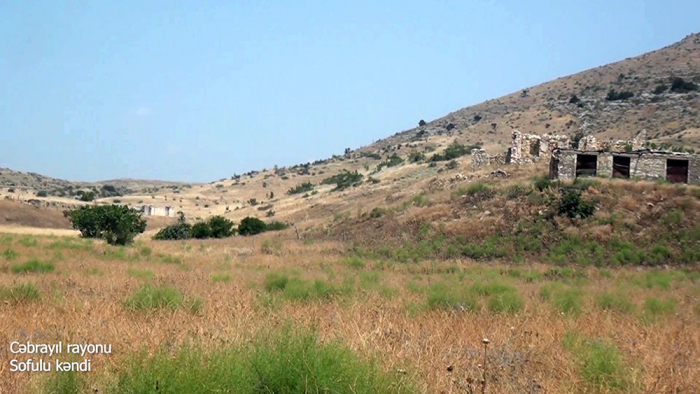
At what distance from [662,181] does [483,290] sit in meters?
18.5

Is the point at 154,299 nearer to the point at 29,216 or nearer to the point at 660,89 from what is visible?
the point at 29,216

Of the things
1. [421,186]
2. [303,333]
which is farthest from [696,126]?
[303,333]

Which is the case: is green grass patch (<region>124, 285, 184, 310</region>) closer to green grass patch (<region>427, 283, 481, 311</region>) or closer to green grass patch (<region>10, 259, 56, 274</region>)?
green grass patch (<region>427, 283, 481, 311</region>)

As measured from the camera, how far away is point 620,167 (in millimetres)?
29281

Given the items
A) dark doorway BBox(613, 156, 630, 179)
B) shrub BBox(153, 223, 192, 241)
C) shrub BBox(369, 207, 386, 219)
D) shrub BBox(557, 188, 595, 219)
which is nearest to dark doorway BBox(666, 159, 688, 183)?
dark doorway BBox(613, 156, 630, 179)

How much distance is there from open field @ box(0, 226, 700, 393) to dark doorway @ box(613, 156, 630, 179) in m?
14.8

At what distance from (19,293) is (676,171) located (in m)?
27.8

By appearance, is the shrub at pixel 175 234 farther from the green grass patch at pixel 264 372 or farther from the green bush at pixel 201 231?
the green grass patch at pixel 264 372

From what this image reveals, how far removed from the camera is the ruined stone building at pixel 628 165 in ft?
91.9

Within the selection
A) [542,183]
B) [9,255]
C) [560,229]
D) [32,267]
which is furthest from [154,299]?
[542,183]

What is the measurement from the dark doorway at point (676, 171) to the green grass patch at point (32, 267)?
2615 cm

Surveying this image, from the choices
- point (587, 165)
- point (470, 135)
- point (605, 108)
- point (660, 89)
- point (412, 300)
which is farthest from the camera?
point (470, 135)

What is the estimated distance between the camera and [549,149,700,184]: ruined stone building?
2802cm

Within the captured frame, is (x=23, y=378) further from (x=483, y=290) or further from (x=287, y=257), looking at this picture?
(x=287, y=257)
